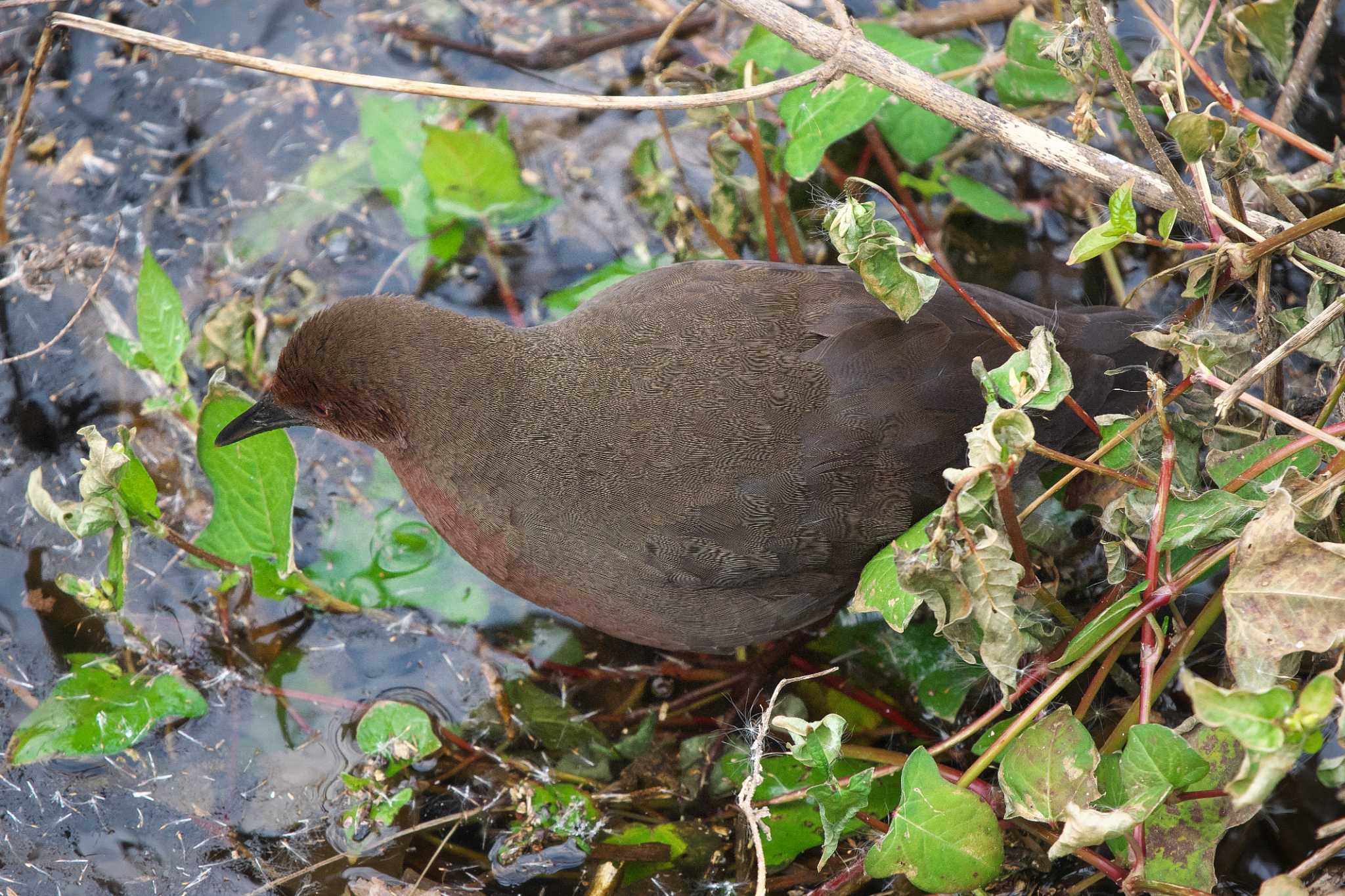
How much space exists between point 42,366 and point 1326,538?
362 cm

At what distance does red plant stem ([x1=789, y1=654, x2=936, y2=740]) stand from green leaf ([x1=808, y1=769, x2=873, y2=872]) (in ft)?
2.36

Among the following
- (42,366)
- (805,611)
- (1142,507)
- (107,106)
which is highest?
(107,106)

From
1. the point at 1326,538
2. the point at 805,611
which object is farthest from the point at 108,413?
the point at 1326,538

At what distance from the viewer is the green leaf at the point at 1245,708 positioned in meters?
1.81

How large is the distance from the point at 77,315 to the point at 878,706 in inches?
101

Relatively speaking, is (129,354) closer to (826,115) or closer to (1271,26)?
(826,115)

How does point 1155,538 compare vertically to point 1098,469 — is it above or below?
below

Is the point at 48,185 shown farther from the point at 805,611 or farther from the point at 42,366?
the point at 805,611

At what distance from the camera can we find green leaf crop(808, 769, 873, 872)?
7.79 ft

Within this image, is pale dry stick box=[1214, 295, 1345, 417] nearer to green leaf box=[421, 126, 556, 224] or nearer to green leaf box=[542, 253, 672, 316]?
green leaf box=[542, 253, 672, 316]

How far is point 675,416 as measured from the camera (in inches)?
114

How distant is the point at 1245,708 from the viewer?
6.00 ft

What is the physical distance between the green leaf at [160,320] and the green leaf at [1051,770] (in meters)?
2.42

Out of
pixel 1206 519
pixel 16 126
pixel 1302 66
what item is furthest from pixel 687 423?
pixel 16 126
